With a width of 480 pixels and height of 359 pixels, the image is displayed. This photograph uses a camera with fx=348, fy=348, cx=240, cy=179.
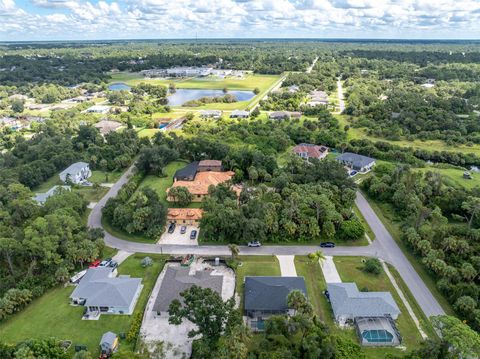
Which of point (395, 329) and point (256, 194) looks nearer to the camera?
point (395, 329)

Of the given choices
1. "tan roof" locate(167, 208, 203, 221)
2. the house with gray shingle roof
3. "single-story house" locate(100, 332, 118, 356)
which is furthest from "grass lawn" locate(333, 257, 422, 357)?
"single-story house" locate(100, 332, 118, 356)

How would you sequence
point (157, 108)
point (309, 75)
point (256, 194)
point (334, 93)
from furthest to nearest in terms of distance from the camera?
point (309, 75), point (334, 93), point (157, 108), point (256, 194)

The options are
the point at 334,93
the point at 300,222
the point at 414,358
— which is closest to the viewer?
the point at 414,358

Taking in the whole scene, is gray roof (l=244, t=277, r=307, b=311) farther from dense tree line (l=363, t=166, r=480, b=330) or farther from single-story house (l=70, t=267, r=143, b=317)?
dense tree line (l=363, t=166, r=480, b=330)

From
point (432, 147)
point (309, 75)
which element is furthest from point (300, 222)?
point (309, 75)

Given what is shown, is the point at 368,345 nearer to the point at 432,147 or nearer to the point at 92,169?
the point at 92,169

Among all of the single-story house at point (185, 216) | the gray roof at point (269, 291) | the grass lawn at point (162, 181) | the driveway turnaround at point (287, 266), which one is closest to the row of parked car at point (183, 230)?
the single-story house at point (185, 216)

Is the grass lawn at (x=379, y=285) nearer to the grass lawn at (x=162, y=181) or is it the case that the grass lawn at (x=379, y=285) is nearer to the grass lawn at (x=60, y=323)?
the grass lawn at (x=60, y=323)
